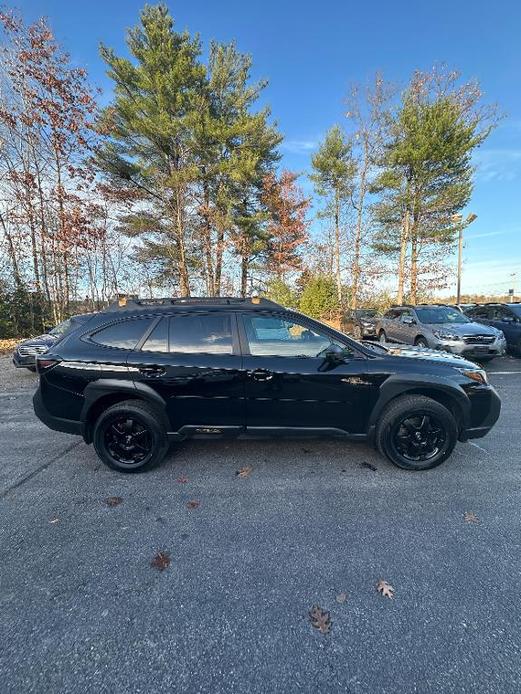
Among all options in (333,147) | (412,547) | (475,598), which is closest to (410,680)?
(475,598)

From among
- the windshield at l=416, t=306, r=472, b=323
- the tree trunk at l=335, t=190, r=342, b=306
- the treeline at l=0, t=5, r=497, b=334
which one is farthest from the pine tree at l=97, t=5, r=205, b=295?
the windshield at l=416, t=306, r=472, b=323

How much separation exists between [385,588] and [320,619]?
0.47 metres

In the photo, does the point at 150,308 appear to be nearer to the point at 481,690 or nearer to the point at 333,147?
the point at 481,690

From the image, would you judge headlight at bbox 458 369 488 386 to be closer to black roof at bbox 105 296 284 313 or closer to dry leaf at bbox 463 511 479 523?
dry leaf at bbox 463 511 479 523

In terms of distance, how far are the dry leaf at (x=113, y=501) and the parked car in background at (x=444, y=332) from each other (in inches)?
313

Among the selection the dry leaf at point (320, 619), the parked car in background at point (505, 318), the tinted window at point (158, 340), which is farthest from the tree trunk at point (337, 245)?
the dry leaf at point (320, 619)

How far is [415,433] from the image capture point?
126 inches

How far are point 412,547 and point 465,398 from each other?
168 centimetres

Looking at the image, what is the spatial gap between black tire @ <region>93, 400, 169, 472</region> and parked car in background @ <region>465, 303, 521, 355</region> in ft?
34.6

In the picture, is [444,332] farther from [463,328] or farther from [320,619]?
[320,619]

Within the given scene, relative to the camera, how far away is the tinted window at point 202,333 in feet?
10.6

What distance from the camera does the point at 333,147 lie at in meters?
18.4

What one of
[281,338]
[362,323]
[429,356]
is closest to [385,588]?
[281,338]

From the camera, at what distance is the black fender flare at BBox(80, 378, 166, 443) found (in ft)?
10.3
